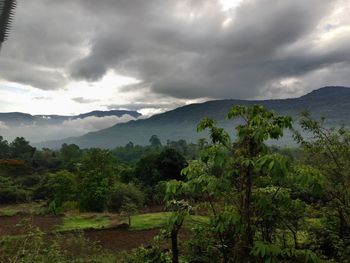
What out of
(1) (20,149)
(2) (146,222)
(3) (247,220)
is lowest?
(2) (146,222)

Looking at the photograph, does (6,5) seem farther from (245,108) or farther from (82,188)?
(82,188)

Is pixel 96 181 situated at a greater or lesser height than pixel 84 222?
greater

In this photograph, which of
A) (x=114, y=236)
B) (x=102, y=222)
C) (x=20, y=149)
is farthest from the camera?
(x=20, y=149)

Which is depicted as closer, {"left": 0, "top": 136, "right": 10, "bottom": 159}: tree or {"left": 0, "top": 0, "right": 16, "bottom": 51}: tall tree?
{"left": 0, "top": 0, "right": 16, "bottom": 51}: tall tree

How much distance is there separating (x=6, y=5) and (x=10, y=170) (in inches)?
2045

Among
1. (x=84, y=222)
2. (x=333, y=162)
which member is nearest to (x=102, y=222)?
(x=84, y=222)

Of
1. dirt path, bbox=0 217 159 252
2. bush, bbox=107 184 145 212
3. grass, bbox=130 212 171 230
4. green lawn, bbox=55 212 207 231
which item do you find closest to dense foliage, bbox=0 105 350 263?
dirt path, bbox=0 217 159 252

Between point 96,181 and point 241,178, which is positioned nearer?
point 241,178

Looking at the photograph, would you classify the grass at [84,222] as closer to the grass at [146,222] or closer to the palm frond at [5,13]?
the grass at [146,222]

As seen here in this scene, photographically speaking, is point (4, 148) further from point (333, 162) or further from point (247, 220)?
point (247, 220)

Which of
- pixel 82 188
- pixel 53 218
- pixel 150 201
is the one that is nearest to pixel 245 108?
pixel 53 218

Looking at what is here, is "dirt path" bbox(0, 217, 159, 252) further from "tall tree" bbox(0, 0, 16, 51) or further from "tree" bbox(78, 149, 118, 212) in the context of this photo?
"tall tree" bbox(0, 0, 16, 51)

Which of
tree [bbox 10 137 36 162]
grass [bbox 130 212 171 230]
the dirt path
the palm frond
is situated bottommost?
grass [bbox 130 212 171 230]

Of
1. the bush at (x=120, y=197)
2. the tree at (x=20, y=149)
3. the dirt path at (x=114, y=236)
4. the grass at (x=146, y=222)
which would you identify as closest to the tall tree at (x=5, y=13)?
the dirt path at (x=114, y=236)
